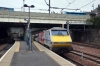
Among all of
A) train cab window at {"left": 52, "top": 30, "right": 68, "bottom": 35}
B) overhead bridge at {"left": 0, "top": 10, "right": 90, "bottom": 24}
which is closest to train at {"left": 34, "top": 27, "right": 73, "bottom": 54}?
train cab window at {"left": 52, "top": 30, "right": 68, "bottom": 35}

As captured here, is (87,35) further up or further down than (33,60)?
further up

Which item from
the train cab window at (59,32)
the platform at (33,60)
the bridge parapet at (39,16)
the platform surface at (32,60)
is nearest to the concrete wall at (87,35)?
the bridge parapet at (39,16)

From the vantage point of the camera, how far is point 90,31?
180 feet

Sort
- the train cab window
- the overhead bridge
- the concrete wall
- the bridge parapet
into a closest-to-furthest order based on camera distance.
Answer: the train cab window, the overhead bridge, the bridge parapet, the concrete wall

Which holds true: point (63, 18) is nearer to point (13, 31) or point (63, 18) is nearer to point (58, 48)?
point (58, 48)

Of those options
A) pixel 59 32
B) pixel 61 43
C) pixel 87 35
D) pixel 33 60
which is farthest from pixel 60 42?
pixel 87 35

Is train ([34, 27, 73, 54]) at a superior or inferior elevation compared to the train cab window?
inferior

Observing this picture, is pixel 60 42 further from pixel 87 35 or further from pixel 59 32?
pixel 87 35

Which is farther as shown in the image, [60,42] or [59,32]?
[59,32]

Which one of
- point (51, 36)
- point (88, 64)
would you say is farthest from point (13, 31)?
point (88, 64)

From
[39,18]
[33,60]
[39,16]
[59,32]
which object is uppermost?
[39,16]

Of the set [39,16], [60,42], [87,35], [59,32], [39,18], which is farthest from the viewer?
[87,35]

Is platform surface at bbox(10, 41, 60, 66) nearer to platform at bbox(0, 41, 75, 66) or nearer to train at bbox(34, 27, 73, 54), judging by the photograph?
platform at bbox(0, 41, 75, 66)

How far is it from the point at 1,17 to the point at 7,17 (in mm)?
1434
